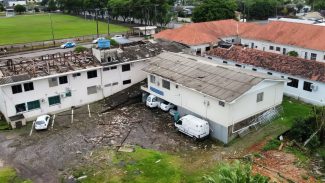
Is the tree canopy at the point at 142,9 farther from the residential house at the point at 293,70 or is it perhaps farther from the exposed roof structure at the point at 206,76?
the exposed roof structure at the point at 206,76

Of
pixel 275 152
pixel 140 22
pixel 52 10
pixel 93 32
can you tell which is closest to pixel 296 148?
pixel 275 152

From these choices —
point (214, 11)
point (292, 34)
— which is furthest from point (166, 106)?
point (214, 11)

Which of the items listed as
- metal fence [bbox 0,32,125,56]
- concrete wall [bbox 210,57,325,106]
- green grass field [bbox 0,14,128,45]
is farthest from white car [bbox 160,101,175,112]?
green grass field [bbox 0,14,128,45]

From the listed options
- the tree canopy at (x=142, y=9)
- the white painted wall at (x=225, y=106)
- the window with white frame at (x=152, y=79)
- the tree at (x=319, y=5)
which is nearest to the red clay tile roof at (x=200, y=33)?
the window with white frame at (x=152, y=79)

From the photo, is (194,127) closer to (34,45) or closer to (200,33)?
(200,33)

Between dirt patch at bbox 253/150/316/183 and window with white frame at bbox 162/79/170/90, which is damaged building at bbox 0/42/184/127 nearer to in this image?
window with white frame at bbox 162/79/170/90

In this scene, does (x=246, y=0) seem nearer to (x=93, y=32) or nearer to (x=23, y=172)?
(x=93, y=32)
